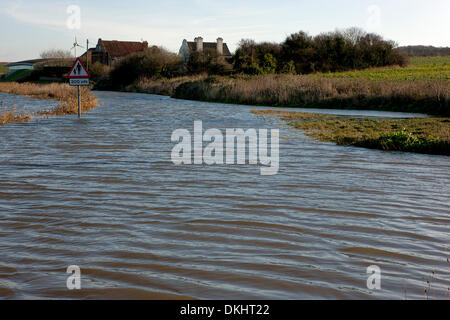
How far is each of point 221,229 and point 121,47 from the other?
351ft

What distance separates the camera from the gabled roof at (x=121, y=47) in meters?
106

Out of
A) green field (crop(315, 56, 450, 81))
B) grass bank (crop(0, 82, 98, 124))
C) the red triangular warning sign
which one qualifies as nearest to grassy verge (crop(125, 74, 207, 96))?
grass bank (crop(0, 82, 98, 124))

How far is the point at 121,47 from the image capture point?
4250 inches

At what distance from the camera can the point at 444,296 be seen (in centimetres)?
401

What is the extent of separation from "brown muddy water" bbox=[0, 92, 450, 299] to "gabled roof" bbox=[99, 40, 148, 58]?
9894cm

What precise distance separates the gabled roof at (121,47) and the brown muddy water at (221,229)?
3895 inches

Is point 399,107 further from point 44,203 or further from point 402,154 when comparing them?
point 44,203

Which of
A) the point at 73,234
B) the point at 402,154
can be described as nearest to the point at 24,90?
the point at 402,154

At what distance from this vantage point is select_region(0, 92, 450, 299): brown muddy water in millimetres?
4250

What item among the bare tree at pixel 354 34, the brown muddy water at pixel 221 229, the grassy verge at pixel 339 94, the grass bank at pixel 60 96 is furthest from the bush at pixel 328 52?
the brown muddy water at pixel 221 229

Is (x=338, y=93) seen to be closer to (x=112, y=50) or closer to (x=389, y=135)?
(x=389, y=135)

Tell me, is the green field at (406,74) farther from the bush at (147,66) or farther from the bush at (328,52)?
the bush at (147,66)

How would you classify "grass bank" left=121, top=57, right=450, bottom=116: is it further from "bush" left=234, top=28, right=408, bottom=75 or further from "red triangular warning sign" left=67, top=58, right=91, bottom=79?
"bush" left=234, top=28, right=408, bottom=75

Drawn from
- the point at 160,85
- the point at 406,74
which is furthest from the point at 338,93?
the point at 160,85
